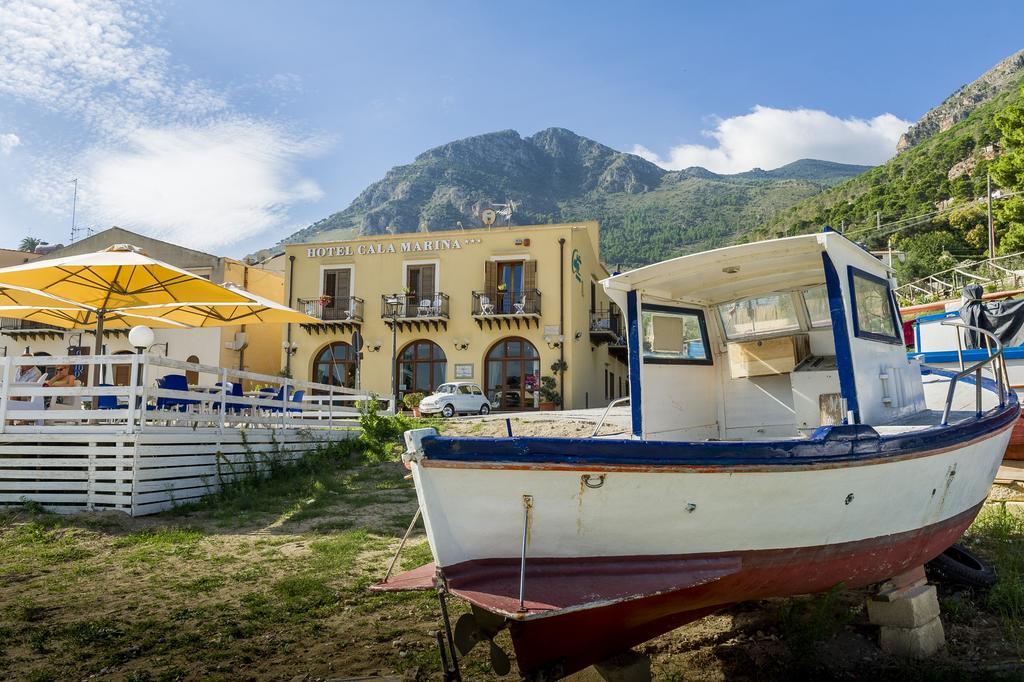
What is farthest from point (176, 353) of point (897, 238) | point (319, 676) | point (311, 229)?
point (311, 229)

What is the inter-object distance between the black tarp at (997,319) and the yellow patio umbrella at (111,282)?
1153 centimetres

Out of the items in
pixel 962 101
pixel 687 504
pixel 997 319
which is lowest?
pixel 687 504

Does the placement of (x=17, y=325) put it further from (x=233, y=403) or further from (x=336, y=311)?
(x=233, y=403)

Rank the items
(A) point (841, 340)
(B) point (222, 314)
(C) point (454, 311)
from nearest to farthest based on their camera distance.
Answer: (A) point (841, 340) < (B) point (222, 314) < (C) point (454, 311)

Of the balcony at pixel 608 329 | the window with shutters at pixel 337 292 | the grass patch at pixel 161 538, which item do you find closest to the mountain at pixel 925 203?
the balcony at pixel 608 329

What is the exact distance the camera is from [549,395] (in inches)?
897

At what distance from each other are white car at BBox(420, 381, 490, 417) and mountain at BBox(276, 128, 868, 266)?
215 feet

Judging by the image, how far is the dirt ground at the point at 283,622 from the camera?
380cm

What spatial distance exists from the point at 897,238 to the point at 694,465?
53.3 meters

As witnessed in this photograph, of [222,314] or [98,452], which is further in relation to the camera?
[222,314]

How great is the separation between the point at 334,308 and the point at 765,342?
21591 millimetres

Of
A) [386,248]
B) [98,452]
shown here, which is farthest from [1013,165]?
[98,452]

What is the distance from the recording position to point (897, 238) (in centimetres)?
4834

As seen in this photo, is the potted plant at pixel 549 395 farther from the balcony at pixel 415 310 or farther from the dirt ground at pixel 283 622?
the dirt ground at pixel 283 622
